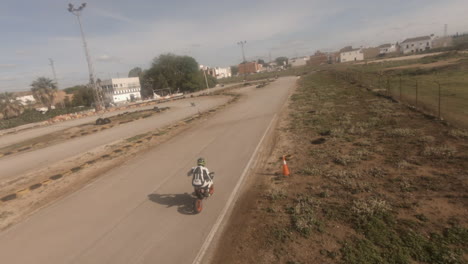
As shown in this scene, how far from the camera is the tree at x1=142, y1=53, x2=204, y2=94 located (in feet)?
259

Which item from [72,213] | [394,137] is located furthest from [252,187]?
[394,137]

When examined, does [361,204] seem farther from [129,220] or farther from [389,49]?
[389,49]

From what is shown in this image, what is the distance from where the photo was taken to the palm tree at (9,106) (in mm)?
55500

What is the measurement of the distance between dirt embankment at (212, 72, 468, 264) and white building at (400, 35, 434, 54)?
127 metres

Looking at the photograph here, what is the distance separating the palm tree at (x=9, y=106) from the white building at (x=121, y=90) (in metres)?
18.8

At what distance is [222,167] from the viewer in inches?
425

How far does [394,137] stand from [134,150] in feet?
44.4

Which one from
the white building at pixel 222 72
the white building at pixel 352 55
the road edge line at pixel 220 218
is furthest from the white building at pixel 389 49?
the road edge line at pixel 220 218

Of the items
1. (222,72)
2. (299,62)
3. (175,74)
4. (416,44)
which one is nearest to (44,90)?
(175,74)

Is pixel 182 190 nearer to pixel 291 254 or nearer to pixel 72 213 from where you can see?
pixel 72 213

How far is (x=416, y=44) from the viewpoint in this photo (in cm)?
11331

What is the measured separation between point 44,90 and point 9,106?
41.6ft

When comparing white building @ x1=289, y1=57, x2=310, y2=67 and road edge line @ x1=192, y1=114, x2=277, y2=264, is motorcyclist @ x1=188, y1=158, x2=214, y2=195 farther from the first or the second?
white building @ x1=289, y1=57, x2=310, y2=67

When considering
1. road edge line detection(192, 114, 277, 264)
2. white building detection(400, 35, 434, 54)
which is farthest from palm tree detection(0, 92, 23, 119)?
white building detection(400, 35, 434, 54)
